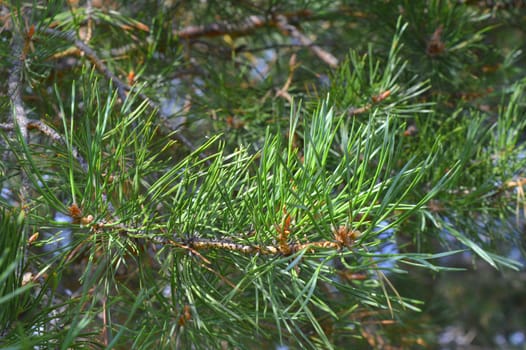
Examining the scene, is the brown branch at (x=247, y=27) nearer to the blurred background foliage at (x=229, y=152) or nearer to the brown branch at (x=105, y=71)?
the blurred background foliage at (x=229, y=152)

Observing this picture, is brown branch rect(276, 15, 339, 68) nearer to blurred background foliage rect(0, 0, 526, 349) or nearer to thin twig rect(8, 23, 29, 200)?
blurred background foliage rect(0, 0, 526, 349)

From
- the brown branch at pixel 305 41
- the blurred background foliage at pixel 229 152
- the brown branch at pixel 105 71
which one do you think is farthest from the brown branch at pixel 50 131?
the brown branch at pixel 305 41

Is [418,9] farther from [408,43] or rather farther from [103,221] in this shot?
[103,221]

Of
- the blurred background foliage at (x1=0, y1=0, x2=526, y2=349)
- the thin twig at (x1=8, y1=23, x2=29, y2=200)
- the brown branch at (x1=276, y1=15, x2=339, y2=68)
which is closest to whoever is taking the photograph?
the blurred background foliage at (x1=0, y1=0, x2=526, y2=349)

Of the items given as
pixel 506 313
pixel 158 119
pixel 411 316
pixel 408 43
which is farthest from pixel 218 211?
pixel 506 313

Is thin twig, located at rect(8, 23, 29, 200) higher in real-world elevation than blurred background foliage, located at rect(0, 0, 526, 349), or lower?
higher

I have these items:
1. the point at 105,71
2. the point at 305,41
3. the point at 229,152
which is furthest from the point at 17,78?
the point at 305,41

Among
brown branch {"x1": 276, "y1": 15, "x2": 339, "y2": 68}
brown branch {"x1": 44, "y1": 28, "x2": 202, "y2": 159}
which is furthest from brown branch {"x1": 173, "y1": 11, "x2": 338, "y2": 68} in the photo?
brown branch {"x1": 44, "y1": 28, "x2": 202, "y2": 159}

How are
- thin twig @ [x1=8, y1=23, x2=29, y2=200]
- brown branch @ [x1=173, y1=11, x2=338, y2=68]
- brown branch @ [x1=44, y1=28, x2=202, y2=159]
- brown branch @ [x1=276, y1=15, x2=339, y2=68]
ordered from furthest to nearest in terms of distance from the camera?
brown branch @ [x1=173, y1=11, x2=338, y2=68] → brown branch @ [x1=276, y1=15, x2=339, y2=68] → brown branch @ [x1=44, y1=28, x2=202, y2=159] → thin twig @ [x1=8, y1=23, x2=29, y2=200]

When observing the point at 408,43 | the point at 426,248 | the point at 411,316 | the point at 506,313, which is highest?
the point at 408,43
